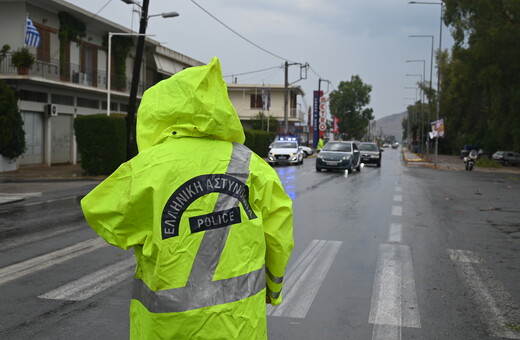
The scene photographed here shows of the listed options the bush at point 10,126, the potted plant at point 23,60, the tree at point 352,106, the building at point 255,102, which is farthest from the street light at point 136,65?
the tree at point 352,106

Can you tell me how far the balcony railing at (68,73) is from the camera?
28.3 m

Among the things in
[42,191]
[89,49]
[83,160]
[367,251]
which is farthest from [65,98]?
[367,251]

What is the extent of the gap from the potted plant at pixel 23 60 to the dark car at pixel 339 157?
14.5 metres

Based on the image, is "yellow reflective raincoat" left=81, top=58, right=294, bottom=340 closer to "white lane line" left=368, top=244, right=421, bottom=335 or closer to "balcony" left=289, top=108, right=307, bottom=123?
"white lane line" left=368, top=244, right=421, bottom=335

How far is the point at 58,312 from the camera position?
5477 mm

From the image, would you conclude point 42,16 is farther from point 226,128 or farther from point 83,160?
point 226,128

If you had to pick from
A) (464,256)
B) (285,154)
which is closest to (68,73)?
(285,154)

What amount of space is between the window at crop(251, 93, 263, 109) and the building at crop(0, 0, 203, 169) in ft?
113

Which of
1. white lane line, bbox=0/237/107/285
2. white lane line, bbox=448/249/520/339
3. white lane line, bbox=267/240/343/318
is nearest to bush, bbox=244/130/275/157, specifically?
white lane line, bbox=0/237/107/285

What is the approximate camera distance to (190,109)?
8.27ft

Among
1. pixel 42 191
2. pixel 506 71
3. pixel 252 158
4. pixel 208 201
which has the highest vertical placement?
pixel 506 71

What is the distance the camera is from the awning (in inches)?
1756

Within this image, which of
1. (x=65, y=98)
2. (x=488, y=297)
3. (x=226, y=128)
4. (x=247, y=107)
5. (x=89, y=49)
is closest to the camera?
(x=226, y=128)

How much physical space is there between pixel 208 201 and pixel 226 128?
36 cm
